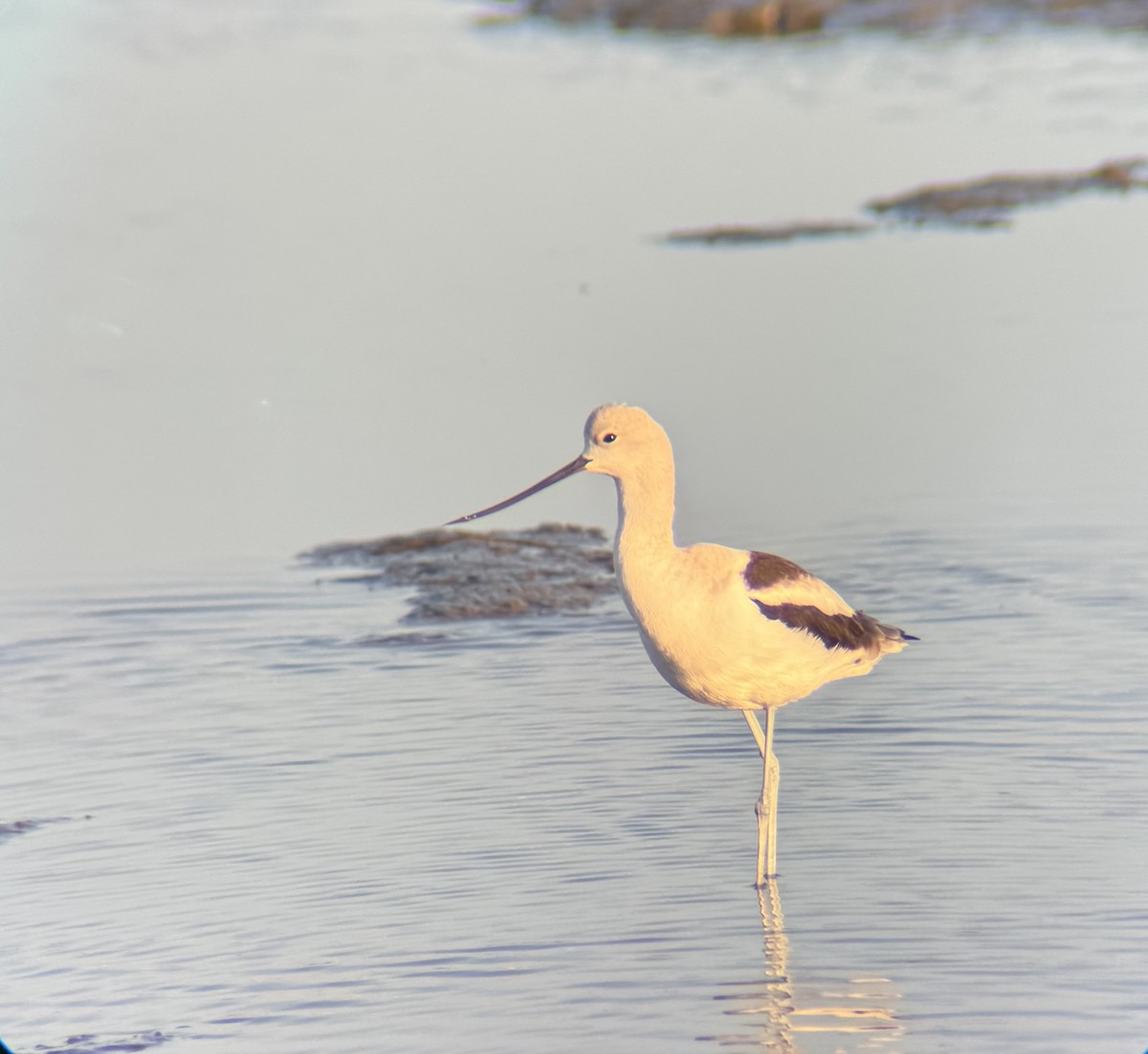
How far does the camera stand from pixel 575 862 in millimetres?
5664

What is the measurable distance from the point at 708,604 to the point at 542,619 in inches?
103

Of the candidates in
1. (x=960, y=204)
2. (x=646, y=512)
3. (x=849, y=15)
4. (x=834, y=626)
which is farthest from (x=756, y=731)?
(x=849, y=15)

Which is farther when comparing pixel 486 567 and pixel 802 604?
pixel 486 567

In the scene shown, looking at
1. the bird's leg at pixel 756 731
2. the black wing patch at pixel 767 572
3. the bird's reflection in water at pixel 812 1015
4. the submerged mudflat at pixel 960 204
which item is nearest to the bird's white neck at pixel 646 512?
the black wing patch at pixel 767 572

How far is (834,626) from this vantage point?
611 centimetres

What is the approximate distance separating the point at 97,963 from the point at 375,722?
1.95m

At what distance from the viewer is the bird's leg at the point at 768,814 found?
18.4 feet

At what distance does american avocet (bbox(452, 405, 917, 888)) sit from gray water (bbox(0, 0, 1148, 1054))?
16.4 inches

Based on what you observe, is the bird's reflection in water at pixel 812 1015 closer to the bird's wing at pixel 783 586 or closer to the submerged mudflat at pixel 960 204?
the bird's wing at pixel 783 586

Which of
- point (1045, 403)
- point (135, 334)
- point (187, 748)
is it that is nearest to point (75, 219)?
point (135, 334)

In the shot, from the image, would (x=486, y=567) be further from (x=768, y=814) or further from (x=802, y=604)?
A: (x=768, y=814)

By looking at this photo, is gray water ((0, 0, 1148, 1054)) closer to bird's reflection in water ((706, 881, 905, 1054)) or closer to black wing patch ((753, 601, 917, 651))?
bird's reflection in water ((706, 881, 905, 1054))

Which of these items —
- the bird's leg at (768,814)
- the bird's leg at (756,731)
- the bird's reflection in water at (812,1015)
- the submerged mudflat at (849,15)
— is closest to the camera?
the bird's reflection in water at (812,1015)

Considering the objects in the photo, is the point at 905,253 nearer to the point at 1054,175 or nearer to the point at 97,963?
the point at 1054,175
